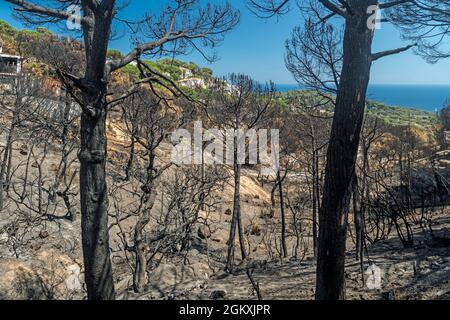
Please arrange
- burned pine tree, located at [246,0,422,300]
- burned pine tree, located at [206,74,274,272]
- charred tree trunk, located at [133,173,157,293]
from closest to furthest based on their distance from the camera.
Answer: burned pine tree, located at [246,0,422,300] → charred tree trunk, located at [133,173,157,293] → burned pine tree, located at [206,74,274,272]

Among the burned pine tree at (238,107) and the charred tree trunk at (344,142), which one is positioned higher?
the burned pine tree at (238,107)

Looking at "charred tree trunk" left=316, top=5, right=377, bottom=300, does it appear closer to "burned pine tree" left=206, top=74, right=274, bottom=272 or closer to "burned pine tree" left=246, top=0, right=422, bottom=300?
"burned pine tree" left=246, top=0, right=422, bottom=300

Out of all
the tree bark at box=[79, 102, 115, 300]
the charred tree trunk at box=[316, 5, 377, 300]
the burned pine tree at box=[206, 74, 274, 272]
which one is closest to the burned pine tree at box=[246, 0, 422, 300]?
the charred tree trunk at box=[316, 5, 377, 300]

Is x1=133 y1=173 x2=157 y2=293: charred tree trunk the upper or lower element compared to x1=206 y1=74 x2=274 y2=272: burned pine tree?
lower

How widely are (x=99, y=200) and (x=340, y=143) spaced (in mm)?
2254

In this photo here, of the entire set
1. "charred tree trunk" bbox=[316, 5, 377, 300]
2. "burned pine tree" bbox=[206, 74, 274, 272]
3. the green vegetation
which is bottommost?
"charred tree trunk" bbox=[316, 5, 377, 300]

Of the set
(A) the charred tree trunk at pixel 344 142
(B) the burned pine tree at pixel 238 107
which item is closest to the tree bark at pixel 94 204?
(A) the charred tree trunk at pixel 344 142

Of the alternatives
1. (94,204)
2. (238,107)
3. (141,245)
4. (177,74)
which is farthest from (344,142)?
(177,74)

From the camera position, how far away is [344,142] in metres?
3.16

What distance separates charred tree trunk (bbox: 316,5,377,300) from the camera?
124 inches

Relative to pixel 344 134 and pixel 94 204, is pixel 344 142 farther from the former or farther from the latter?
pixel 94 204

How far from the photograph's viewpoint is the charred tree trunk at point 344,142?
314 cm

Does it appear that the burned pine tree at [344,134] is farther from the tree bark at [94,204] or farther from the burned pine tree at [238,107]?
the burned pine tree at [238,107]

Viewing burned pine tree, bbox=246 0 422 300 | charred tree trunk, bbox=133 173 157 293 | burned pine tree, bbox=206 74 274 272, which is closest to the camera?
burned pine tree, bbox=246 0 422 300
